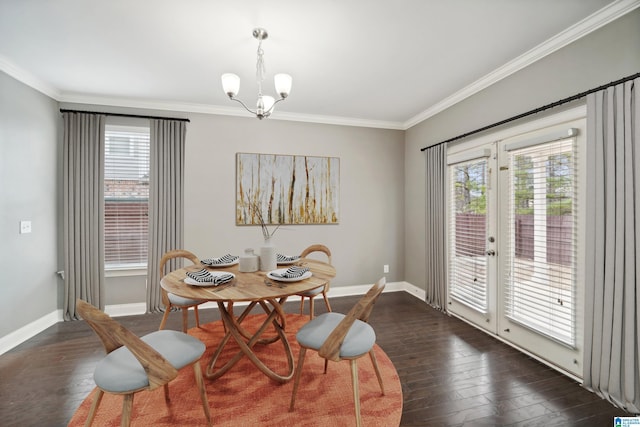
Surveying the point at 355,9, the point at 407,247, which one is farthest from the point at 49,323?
the point at 407,247

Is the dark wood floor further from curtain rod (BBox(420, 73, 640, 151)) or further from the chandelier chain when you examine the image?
the chandelier chain

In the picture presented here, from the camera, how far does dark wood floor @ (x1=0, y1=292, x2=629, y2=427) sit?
1.84 meters

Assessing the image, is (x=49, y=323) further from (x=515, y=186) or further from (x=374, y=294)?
(x=515, y=186)

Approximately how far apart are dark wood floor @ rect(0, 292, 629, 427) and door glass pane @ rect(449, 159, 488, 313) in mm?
421

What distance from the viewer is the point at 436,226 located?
381cm

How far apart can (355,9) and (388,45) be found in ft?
1.81

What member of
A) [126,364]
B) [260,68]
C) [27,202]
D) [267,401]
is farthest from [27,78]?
[267,401]

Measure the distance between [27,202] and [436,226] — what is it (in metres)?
4.66

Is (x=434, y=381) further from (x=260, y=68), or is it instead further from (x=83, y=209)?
(x=83, y=209)

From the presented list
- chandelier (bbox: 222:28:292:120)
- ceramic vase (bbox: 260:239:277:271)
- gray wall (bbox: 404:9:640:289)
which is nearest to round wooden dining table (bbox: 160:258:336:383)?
ceramic vase (bbox: 260:239:277:271)

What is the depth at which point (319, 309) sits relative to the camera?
3.79 metres

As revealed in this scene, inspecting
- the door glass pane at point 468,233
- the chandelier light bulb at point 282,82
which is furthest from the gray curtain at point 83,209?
the door glass pane at point 468,233

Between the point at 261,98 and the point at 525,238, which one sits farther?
the point at 525,238

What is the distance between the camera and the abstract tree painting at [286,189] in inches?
157
